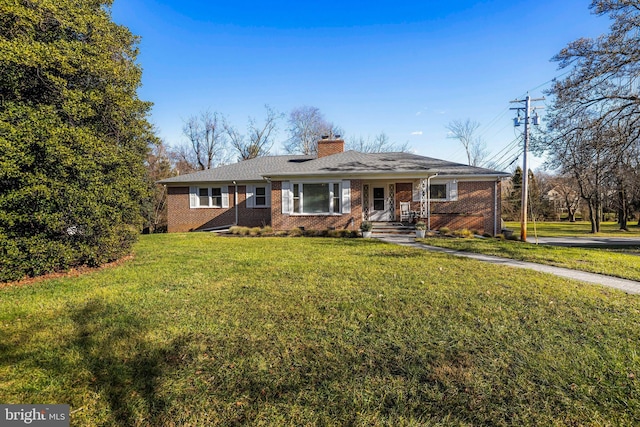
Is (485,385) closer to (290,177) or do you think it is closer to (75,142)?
(75,142)

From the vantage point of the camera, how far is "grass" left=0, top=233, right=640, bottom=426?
87.4 inches

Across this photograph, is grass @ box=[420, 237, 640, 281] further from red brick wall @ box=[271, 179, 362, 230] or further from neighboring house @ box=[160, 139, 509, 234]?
red brick wall @ box=[271, 179, 362, 230]

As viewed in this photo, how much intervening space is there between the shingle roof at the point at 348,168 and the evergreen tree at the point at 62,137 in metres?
7.18

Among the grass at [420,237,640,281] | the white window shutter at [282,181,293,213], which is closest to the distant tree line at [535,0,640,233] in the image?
the grass at [420,237,640,281]

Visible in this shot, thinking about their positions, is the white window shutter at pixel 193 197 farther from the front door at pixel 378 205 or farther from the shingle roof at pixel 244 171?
the front door at pixel 378 205

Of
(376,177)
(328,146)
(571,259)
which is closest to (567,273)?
(571,259)

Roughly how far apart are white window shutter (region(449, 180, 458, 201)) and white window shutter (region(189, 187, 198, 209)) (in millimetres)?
15027

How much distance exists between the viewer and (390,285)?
528cm

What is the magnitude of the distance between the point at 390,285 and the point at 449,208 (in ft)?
38.1

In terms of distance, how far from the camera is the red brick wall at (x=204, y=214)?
1750 centimetres

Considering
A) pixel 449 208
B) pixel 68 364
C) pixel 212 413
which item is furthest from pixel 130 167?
pixel 449 208

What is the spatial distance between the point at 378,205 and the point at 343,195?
117 inches

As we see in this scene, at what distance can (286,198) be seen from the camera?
14492 millimetres

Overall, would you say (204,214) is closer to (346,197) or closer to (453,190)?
(346,197)
